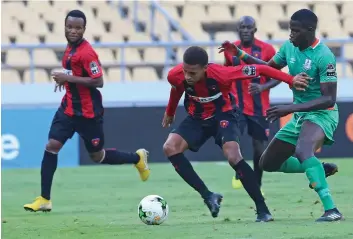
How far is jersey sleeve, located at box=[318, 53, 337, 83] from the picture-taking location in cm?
907

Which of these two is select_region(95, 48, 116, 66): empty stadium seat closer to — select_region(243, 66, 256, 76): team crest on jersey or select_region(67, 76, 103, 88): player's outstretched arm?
select_region(67, 76, 103, 88): player's outstretched arm

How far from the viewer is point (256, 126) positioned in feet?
42.9

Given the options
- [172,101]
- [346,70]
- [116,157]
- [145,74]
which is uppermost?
[172,101]

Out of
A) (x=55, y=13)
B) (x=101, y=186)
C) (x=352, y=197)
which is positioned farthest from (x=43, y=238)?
(x=55, y=13)

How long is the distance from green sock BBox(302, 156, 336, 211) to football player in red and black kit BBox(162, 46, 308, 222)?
521 mm

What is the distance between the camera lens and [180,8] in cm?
2573

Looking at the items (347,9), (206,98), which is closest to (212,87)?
(206,98)

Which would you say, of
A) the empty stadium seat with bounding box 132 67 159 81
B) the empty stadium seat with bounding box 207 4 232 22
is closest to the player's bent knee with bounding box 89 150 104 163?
the empty stadium seat with bounding box 132 67 159 81

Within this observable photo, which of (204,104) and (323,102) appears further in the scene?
(204,104)

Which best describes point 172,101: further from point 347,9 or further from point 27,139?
point 347,9

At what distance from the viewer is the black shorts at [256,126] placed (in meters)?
13.0

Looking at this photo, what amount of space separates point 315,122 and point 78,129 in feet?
11.1

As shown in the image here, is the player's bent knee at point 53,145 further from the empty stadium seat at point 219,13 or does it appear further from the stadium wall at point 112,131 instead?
the empty stadium seat at point 219,13

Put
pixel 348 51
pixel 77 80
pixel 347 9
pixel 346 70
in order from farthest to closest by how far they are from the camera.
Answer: pixel 347 9, pixel 348 51, pixel 346 70, pixel 77 80
